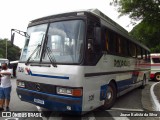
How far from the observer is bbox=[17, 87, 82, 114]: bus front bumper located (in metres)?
5.66

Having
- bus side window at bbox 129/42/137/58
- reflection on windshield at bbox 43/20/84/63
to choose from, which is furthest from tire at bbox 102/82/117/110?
bus side window at bbox 129/42/137/58

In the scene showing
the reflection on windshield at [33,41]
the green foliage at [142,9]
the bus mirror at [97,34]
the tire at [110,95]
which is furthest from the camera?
the green foliage at [142,9]

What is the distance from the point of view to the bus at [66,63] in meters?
5.76

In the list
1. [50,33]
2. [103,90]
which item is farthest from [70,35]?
[103,90]

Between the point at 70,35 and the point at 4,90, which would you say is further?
the point at 4,90

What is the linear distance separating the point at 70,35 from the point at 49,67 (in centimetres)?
104

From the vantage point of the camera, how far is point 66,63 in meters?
5.85

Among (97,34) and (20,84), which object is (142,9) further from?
(20,84)

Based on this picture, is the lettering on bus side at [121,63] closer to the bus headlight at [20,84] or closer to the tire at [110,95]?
the tire at [110,95]

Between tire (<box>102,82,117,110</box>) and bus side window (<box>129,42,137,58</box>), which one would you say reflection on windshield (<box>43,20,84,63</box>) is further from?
bus side window (<box>129,42,137,58</box>)

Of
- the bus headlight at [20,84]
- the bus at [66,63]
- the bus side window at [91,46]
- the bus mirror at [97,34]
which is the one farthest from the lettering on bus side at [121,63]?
the bus headlight at [20,84]

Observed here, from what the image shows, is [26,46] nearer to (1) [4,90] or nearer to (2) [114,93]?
(1) [4,90]

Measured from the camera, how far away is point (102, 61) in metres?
6.94

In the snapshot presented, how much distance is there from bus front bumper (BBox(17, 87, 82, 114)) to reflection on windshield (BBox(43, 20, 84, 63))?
3.18ft
